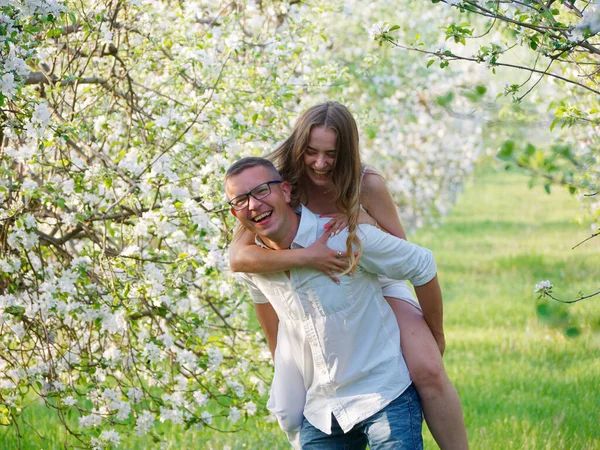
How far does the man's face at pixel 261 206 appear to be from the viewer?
2.76 meters

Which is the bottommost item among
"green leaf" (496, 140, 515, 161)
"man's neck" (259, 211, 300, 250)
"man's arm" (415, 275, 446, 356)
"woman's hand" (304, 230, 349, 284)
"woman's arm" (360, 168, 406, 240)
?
"green leaf" (496, 140, 515, 161)

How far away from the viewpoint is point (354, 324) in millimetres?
2752

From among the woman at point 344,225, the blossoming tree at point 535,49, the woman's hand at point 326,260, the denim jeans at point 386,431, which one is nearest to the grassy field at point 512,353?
the blossoming tree at point 535,49

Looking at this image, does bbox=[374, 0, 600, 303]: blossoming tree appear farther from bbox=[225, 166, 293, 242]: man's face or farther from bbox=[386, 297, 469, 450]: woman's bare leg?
bbox=[225, 166, 293, 242]: man's face

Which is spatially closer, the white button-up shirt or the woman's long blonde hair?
the white button-up shirt

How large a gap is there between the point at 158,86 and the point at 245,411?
6.22 feet

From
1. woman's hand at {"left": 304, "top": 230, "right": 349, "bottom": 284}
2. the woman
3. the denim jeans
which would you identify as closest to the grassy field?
the woman

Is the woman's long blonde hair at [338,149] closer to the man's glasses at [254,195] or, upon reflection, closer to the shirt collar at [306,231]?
the shirt collar at [306,231]

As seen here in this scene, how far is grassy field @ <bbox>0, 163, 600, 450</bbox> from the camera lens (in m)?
4.93

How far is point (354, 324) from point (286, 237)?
14.3 inches

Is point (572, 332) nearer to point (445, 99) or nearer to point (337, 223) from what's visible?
point (445, 99)

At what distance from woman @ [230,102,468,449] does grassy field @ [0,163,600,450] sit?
0.40 m

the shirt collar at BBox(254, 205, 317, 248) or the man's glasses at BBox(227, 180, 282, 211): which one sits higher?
the man's glasses at BBox(227, 180, 282, 211)

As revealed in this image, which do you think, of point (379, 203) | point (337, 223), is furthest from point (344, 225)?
point (379, 203)
